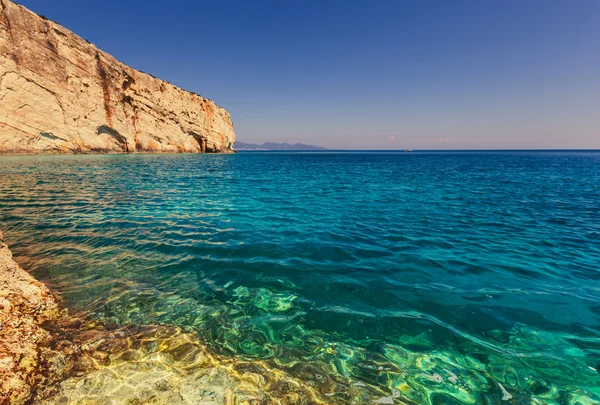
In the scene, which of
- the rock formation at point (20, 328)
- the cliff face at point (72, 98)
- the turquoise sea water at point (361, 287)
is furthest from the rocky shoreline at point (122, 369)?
the cliff face at point (72, 98)

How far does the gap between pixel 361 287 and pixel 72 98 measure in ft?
201

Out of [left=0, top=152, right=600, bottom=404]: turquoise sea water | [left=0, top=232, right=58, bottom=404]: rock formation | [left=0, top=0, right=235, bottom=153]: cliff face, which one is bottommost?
[left=0, top=152, right=600, bottom=404]: turquoise sea water

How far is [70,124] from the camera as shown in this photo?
4684 centimetres

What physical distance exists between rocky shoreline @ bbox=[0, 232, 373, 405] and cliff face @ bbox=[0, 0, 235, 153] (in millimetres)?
53598

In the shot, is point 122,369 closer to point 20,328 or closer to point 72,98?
point 20,328

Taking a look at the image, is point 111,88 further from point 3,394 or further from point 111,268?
point 3,394

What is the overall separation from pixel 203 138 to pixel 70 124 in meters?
35.7

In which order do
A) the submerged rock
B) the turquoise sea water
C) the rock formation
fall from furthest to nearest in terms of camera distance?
the turquoise sea water
the submerged rock
the rock formation

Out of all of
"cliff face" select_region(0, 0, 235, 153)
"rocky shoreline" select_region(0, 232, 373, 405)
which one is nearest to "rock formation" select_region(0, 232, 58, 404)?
"rocky shoreline" select_region(0, 232, 373, 405)

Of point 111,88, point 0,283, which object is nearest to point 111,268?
point 0,283

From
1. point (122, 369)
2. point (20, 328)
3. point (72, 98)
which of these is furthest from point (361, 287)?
point (72, 98)

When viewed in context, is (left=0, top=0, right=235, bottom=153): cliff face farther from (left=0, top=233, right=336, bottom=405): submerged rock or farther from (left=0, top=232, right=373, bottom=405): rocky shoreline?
(left=0, top=232, right=373, bottom=405): rocky shoreline

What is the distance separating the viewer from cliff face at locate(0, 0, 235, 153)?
38.5 m

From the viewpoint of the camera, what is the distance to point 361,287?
233 inches
